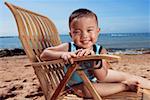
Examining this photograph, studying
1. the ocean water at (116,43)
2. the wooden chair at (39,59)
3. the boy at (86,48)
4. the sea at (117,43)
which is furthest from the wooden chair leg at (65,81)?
the ocean water at (116,43)

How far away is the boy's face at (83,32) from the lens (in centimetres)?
216

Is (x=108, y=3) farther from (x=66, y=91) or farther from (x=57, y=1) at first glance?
(x=66, y=91)

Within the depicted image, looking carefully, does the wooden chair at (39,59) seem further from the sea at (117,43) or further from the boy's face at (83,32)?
the sea at (117,43)

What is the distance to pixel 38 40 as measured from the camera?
242 cm

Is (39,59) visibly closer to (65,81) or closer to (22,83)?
(65,81)

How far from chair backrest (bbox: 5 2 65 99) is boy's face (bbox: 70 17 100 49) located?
270 millimetres

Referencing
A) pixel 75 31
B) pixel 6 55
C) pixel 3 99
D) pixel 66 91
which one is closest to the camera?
pixel 75 31

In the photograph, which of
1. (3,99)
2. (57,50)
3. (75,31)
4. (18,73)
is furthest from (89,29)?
(18,73)

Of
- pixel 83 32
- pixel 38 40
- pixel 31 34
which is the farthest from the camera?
pixel 38 40

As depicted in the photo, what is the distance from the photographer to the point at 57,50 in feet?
7.20

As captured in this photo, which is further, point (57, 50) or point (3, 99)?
point (3, 99)

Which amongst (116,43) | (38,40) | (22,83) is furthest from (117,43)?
(38,40)

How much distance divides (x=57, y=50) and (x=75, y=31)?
164 millimetres

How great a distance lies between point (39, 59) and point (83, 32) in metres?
0.33
